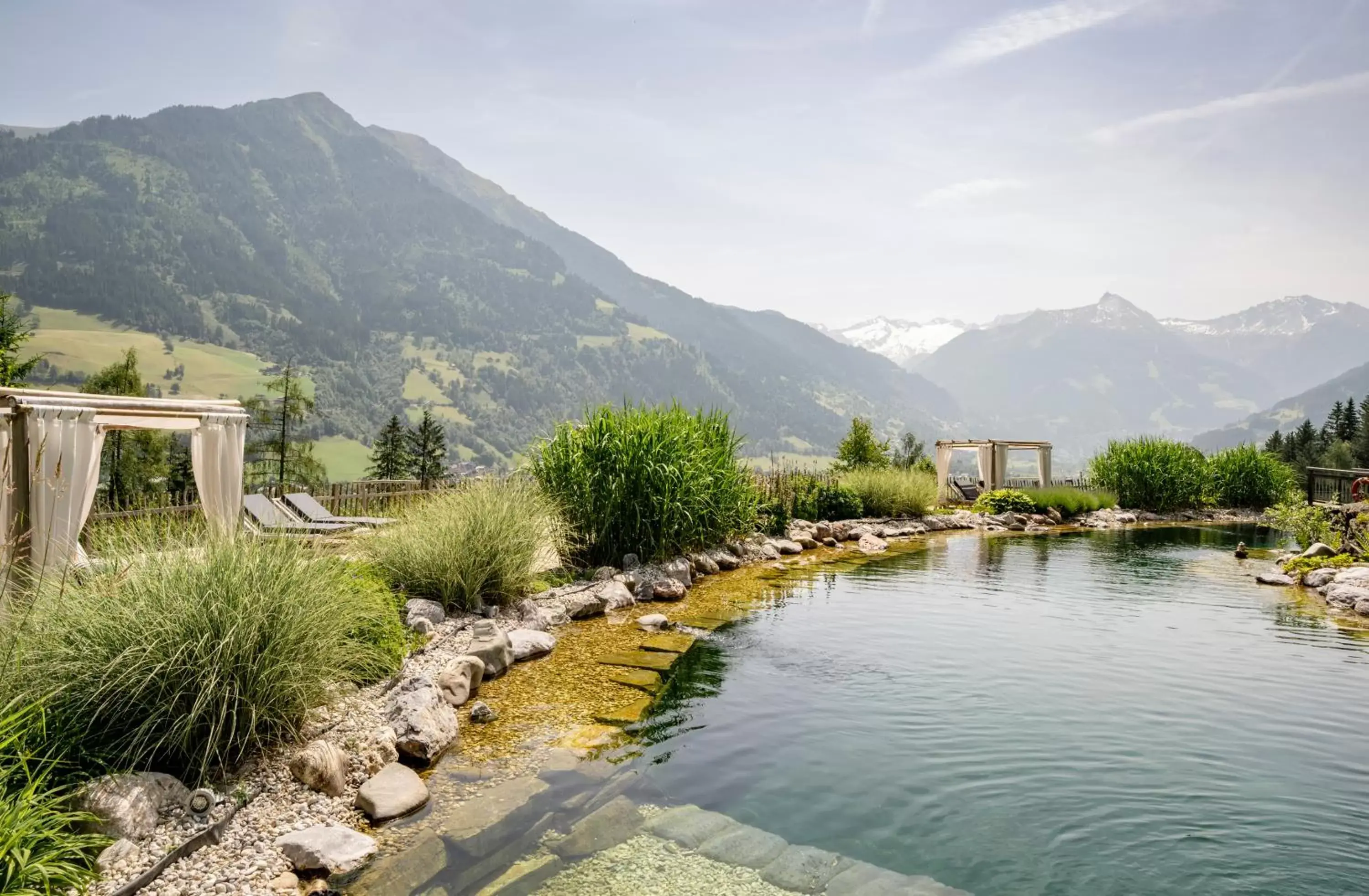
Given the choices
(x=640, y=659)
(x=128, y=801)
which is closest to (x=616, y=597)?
(x=640, y=659)

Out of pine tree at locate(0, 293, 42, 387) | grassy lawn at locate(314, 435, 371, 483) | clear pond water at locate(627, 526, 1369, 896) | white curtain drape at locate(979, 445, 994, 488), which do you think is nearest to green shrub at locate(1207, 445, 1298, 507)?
white curtain drape at locate(979, 445, 994, 488)

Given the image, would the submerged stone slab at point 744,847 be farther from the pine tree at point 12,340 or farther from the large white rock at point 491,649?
the pine tree at point 12,340

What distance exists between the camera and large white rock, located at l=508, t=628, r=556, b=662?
24.1 feet

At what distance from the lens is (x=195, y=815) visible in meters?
3.80

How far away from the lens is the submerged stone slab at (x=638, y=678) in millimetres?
6680

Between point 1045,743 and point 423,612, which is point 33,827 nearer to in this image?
point 423,612

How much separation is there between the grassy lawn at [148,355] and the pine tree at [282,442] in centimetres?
6010

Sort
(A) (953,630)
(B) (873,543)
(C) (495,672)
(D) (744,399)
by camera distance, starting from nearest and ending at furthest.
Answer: (C) (495,672) < (A) (953,630) < (B) (873,543) < (D) (744,399)

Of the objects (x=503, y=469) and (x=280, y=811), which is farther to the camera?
(x=503, y=469)

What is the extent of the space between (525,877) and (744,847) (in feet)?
3.46

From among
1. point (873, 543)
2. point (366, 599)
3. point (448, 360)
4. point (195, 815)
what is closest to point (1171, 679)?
point (366, 599)

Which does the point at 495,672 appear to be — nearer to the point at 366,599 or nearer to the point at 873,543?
the point at 366,599

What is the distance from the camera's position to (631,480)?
1127 centimetres

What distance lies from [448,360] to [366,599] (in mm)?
141032
